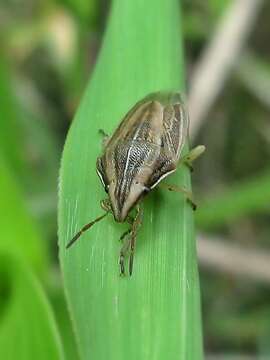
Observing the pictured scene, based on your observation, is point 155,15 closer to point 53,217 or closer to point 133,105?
point 133,105

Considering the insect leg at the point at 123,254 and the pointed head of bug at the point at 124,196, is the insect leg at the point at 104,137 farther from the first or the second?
the insect leg at the point at 123,254

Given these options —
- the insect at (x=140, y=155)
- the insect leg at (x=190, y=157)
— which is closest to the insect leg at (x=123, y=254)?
the insect at (x=140, y=155)

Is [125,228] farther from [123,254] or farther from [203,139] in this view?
[203,139]

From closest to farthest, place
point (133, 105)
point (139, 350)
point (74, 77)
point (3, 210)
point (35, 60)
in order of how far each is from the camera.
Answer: point (139, 350) < point (133, 105) < point (3, 210) < point (74, 77) < point (35, 60)

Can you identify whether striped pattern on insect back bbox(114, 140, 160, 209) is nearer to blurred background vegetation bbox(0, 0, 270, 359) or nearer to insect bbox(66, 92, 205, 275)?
insect bbox(66, 92, 205, 275)

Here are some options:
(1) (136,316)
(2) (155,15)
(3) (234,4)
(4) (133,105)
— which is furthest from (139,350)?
(3) (234,4)

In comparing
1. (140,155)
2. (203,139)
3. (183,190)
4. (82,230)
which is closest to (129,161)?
(140,155)
